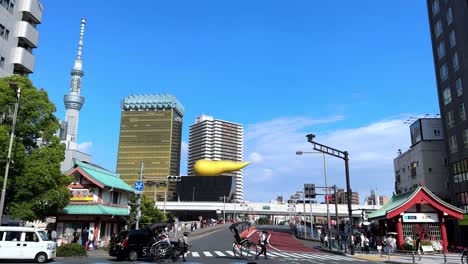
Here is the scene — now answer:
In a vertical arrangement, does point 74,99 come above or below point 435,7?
above

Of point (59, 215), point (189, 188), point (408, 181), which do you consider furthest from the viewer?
point (189, 188)

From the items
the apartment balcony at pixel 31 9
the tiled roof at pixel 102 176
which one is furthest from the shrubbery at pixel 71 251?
the apartment balcony at pixel 31 9

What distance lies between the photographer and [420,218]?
34.8 m

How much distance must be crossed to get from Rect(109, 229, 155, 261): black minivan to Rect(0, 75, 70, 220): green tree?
760 cm

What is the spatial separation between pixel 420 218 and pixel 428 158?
28934 mm

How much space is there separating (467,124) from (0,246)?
4814 centimetres

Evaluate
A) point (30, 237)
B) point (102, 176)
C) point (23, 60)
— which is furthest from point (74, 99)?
point (30, 237)

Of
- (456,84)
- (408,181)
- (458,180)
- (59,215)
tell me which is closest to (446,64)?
(456,84)

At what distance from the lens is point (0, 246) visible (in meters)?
20.9

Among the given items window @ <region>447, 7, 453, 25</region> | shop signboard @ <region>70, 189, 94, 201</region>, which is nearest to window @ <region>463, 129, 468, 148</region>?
window @ <region>447, 7, 453, 25</region>

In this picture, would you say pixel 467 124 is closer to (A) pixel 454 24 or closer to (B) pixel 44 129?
(A) pixel 454 24

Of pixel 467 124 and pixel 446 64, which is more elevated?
pixel 446 64

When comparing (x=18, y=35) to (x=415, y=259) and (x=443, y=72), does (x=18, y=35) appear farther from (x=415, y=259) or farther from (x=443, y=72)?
(x=443, y=72)

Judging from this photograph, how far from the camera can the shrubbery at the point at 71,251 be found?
26.4m
